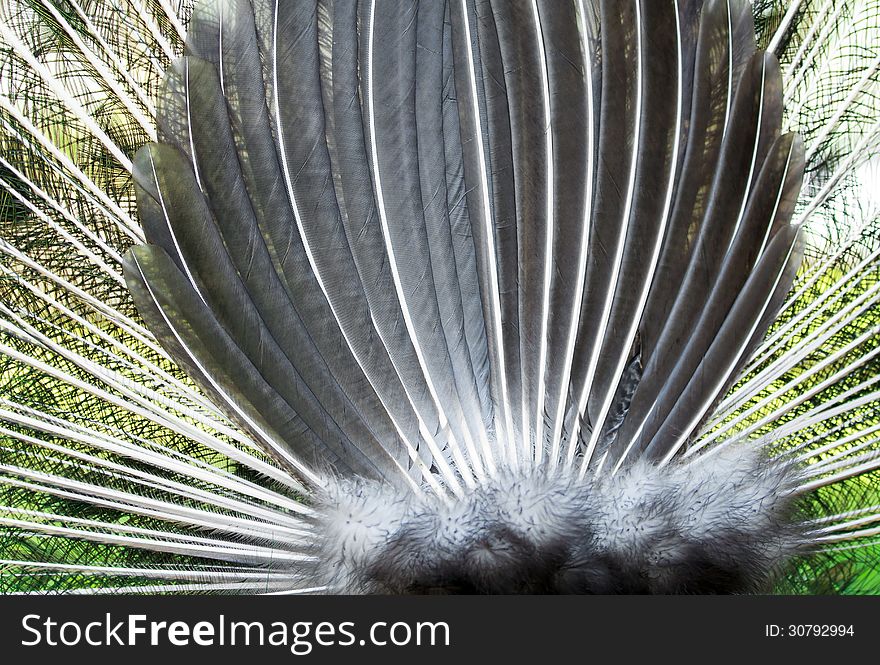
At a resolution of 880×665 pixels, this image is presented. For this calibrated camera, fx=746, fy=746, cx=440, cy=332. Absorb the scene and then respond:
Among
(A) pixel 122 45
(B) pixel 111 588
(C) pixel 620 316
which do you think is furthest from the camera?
(B) pixel 111 588

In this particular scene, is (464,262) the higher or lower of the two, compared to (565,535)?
higher

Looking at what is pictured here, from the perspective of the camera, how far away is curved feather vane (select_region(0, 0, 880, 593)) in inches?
47.0

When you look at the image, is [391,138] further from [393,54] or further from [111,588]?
[111,588]

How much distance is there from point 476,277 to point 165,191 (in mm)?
535

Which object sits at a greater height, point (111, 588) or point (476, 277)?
point (476, 277)

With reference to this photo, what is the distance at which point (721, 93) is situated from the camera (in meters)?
1.25

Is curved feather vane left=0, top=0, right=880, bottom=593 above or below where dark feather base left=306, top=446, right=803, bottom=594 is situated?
above

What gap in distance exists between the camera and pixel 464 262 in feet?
4.34

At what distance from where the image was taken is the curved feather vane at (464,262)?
3.92 feet

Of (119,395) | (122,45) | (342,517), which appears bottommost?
(342,517)

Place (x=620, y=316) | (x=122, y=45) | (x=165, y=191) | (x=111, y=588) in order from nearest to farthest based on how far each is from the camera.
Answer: (x=165, y=191) → (x=620, y=316) → (x=122, y=45) → (x=111, y=588)

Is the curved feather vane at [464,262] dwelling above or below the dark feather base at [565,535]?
above

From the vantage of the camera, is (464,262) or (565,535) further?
(464,262)

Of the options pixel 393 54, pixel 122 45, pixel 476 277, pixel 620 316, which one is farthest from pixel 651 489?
pixel 122 45
